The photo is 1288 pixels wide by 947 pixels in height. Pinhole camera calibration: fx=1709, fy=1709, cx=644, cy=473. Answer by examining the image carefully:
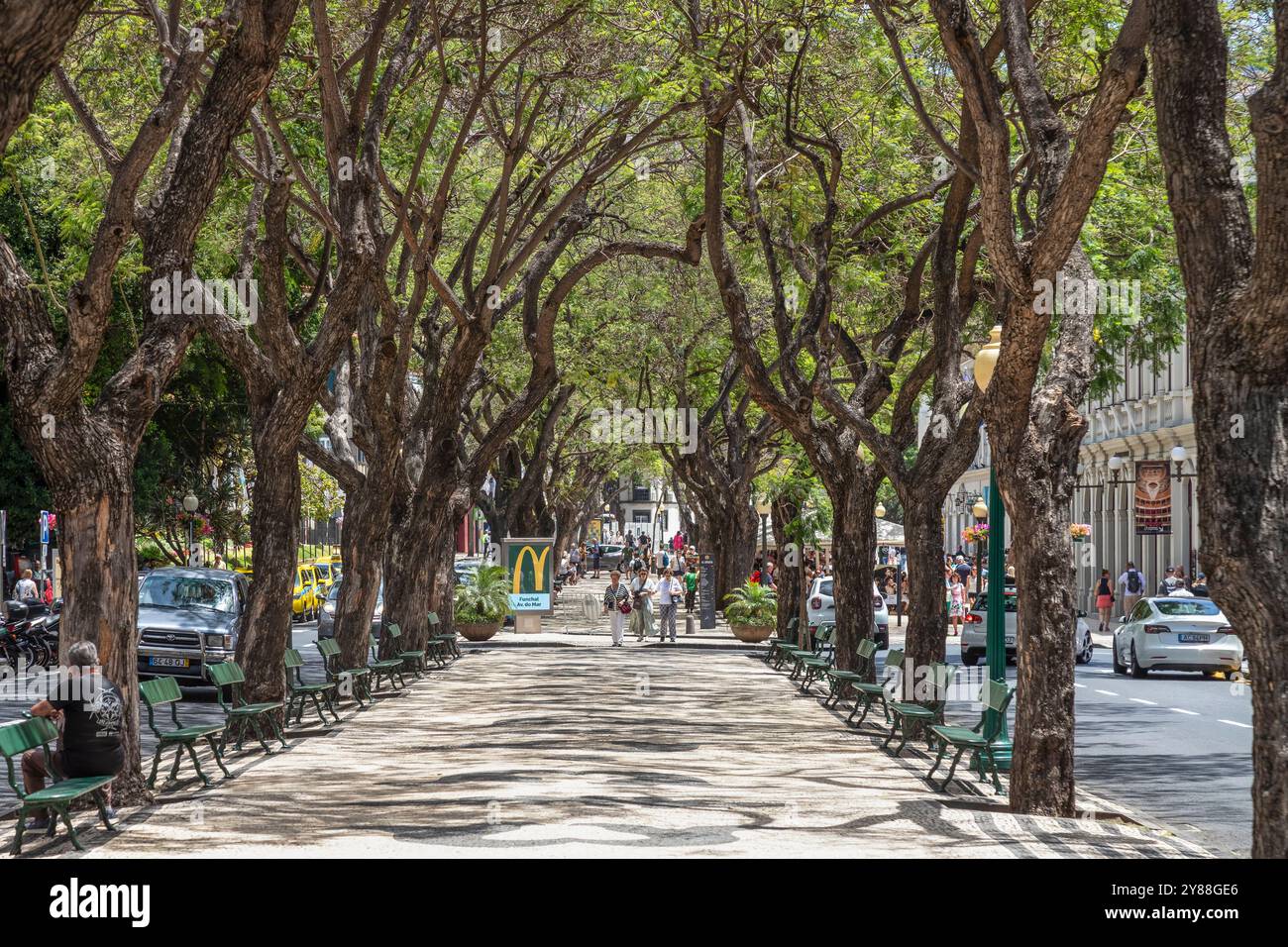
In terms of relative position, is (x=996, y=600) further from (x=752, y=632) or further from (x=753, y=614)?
(x=752, y=632)

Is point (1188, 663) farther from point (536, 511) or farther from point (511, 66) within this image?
point (536, 511)

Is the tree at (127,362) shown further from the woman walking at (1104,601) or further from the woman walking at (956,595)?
the woman walking at (1104,601)

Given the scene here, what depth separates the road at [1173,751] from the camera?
1273cm

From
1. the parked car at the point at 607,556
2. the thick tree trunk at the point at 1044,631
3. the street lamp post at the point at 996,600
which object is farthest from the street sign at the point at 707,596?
the parked car at the point at 607,556

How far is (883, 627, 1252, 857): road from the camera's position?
12.7m

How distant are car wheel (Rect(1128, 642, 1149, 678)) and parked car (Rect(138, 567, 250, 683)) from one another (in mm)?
14671

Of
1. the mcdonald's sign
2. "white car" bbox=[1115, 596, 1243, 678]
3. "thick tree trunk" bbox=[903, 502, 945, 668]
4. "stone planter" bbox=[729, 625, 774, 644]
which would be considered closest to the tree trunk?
"thick tree trunk" bbox=[903, 502, 945, 668]

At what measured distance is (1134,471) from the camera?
4584cm

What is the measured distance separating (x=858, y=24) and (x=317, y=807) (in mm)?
12330

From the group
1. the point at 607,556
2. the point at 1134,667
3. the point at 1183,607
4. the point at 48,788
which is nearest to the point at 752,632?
the point at 1134,667

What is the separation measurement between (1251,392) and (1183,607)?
2191cm

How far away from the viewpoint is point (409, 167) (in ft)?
73.6

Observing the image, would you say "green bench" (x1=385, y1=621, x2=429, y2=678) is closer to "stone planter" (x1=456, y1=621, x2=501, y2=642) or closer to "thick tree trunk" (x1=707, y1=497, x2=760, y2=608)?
"stone planter" (x1=456, y1=621, x2=501, y2=642)

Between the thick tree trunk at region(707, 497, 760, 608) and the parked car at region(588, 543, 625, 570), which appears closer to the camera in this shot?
the thick tree trunk at region(707, 497, 760, 608)
